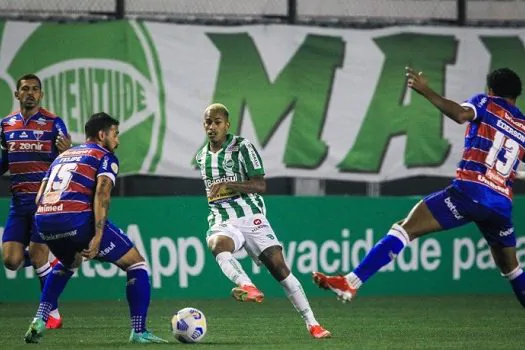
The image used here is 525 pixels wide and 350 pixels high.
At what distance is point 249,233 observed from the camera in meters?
11.6

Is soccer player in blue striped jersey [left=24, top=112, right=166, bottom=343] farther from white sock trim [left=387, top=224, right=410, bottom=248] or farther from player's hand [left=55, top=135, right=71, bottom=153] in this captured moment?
white sock trim [left=387, top=224, right=410, bottom=248]

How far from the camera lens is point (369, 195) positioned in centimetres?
1817

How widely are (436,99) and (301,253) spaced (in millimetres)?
6945

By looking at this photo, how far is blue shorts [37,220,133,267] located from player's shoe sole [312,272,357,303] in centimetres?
155

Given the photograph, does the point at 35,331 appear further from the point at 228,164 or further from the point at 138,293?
the point at 228,164

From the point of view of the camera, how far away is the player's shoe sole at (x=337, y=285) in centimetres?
1073

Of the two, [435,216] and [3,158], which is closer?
[435,216]

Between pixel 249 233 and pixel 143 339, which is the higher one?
pixel 249 233

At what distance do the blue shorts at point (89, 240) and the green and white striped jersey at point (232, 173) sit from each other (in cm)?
112

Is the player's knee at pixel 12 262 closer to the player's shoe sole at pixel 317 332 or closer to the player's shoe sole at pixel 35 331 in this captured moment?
the player's shoe sole at pixel 35 331

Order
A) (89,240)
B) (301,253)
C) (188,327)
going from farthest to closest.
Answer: (301,253), (188,327), (89,240)

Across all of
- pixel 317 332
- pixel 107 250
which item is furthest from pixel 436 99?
pixel 107 250

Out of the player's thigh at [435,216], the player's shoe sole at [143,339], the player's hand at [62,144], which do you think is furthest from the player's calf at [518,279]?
the player's hand at [62,144]

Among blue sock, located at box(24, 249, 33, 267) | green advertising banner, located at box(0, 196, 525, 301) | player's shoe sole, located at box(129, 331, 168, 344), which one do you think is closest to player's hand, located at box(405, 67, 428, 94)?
player's shoe sole, located at box(129, 331, 168, 344)
